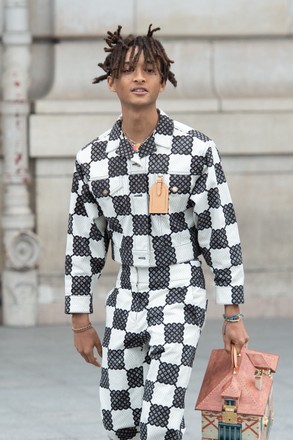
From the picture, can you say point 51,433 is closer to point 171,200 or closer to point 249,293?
point 171,200

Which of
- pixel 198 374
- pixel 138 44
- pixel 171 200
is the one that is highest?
pixel 138 44

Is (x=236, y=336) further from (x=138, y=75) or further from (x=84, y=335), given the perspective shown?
(x=138, y=75)

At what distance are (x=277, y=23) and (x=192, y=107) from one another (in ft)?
3.13

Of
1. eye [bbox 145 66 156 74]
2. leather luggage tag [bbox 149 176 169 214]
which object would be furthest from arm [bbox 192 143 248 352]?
eye [bbox 145 66 156 74]

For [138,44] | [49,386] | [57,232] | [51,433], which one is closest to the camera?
[138,44]

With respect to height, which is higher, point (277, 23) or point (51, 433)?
point (277, 23)

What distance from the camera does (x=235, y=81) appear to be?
11.2 metres

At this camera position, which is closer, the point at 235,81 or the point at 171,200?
the point at 171,200

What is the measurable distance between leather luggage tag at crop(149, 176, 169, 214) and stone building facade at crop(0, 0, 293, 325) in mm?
5463

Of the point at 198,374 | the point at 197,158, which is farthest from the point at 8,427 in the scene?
the point at 197,158

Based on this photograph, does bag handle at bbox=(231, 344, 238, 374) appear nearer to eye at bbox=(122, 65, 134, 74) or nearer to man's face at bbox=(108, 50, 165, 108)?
man's face at bbox=(108, 50, 165, 108)

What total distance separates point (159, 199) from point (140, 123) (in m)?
0.30

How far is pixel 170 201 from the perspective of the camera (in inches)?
210

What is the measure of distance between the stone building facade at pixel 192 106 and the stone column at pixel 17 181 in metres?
0.03
